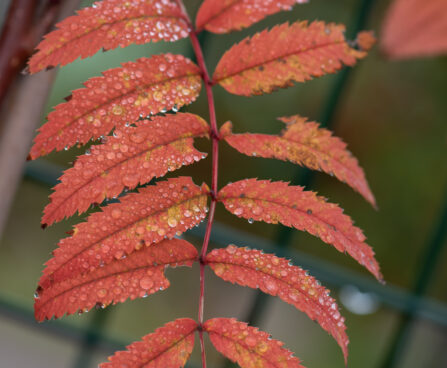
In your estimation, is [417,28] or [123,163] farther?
[417,28]

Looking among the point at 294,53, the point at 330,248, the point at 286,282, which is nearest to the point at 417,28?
the point at 294,53

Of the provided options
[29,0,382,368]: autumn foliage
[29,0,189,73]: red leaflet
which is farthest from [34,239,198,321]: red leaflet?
[29,0,189,73]: red leaflet

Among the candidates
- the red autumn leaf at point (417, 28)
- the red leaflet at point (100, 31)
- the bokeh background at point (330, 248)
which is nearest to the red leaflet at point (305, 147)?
the red leaflet at point (100, 31)

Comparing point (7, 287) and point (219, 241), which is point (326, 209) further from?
point (7, 287)

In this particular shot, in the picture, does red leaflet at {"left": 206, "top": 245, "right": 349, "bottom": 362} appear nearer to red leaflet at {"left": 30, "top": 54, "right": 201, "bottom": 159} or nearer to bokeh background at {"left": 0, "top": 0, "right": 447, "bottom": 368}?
red leaflet at {"left": 30, "top": 54, "right": 201, "bottom": 159}

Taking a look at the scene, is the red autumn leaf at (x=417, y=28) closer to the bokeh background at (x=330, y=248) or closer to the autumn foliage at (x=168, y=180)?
the autumn foliage at (x=168, y=180)

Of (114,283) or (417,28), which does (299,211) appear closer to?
(114,283)

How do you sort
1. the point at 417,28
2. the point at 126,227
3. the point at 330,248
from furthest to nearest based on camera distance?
the point at 330,248 < the point at 417,28 < the point at 126,227
